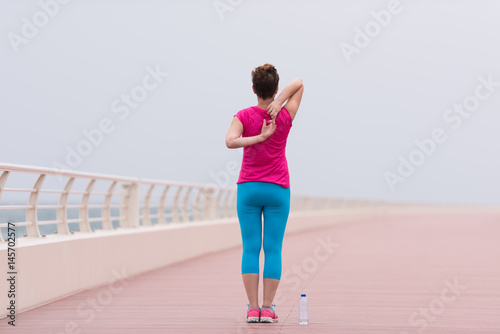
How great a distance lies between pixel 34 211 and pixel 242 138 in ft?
11.1

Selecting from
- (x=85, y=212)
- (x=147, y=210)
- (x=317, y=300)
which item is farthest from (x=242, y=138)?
(x=147, y=210)

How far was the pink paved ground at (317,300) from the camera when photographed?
23.3ft

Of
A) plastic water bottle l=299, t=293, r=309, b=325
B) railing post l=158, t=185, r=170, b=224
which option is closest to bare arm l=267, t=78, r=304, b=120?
plastic water bottle l=299, t=293, r=309, b=325

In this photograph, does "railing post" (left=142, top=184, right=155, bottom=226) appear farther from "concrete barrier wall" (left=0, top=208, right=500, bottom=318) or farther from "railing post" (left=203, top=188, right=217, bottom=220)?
"railing post" (left=203, top=188, right=217, bottom=220)

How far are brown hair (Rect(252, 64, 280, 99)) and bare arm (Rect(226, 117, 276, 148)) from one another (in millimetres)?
319

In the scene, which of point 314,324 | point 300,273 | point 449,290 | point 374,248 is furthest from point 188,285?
point 374,248

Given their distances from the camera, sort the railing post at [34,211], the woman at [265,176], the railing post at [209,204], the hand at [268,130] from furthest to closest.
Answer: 1. the railing post at [209,204]
2. the railing post at [34,211]
3. the woman at [265,176]
4. the hand at [268,130]

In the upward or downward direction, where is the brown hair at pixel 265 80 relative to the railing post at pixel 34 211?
upward

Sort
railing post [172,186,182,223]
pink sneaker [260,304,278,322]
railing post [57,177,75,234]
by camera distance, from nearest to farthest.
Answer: pink sneaker [260,304,278,322] < railing post [57,177,75,234] < railing post [172,186,182,223]

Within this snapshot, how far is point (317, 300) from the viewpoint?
9.05 m

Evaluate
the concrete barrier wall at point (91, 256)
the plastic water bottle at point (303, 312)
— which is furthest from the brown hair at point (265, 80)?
the concrete barrier wall at point (91, 256)

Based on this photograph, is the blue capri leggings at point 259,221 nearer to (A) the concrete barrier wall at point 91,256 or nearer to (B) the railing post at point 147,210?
(A) the concrete barrier wall at point 91,256

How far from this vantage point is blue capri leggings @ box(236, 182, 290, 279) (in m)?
7.07

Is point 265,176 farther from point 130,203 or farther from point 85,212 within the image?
point 130,203
